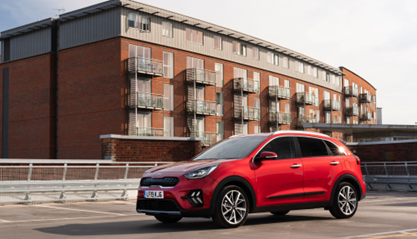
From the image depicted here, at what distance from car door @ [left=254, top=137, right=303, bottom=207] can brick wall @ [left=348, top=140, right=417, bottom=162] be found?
1993 centimetres

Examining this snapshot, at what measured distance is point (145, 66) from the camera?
38.3 meters

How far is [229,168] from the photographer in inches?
310

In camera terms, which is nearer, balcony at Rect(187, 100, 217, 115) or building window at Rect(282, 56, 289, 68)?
balcony at Rect(187, 100, 217, 115)

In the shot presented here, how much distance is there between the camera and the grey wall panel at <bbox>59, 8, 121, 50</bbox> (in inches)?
1506

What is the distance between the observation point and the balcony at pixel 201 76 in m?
42.3

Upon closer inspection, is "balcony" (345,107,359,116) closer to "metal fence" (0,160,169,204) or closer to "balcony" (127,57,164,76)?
"balcony" (127,57,164,76)

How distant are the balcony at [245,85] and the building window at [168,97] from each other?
805 centimetres

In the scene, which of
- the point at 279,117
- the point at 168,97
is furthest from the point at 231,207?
the point at 279,117

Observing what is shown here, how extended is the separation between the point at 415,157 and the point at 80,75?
26.3 m

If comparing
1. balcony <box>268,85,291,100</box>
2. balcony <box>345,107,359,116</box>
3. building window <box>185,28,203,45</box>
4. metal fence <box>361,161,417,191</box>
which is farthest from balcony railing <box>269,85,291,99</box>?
metal fence <box>361,161,417,191</box>

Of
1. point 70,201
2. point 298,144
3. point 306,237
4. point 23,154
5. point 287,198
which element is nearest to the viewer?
point 306,237

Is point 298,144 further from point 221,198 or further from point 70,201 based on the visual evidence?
point 70,201

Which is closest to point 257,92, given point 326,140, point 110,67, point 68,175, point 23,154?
point 110,67

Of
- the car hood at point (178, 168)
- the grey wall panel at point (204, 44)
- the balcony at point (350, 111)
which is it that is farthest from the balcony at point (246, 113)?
the car hood at point (178, 168)
